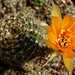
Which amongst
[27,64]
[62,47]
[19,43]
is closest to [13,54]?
[19,43]

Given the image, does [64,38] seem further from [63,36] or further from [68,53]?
[68,53]

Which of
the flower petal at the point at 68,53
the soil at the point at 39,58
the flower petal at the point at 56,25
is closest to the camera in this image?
the flower petal at the point at 68,53

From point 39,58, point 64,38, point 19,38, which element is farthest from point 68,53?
point 39,58

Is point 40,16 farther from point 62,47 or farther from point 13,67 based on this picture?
point 62,47

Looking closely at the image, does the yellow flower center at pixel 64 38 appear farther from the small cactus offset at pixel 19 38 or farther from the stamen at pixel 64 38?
the small cactus offset at pixel 19 38

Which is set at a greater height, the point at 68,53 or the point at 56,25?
the point at 56,25

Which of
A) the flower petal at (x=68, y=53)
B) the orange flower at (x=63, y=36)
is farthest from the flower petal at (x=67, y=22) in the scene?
the flower petal at (x=68, y=53)
